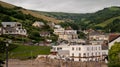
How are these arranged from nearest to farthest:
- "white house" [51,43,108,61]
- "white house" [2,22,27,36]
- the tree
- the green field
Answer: the tree
"white house" [51,43,108,61]
the green field
"white house" [2,22,27,36]

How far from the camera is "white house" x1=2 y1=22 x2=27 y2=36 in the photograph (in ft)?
424

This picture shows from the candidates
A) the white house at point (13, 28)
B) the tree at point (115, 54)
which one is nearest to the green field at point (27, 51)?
the white house at point (13, 28)

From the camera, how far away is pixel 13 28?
134 meters

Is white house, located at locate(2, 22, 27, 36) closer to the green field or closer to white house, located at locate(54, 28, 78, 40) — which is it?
the green field

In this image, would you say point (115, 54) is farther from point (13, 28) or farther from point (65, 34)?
point (65, 34)

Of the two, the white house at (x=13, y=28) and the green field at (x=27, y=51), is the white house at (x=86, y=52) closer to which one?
the green field at (x=27, y=51)

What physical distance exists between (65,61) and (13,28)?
178ft

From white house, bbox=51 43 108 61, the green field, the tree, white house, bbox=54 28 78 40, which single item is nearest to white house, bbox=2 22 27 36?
the green field

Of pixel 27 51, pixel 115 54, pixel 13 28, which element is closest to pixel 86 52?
pixel 115 54

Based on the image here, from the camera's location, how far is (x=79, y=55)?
87000 mm

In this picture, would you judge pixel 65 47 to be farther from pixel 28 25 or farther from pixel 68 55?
pixel 28 25

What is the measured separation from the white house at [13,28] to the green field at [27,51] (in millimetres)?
22252

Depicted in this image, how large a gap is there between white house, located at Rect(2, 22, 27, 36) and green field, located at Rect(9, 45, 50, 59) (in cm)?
2225

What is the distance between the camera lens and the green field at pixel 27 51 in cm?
9519
